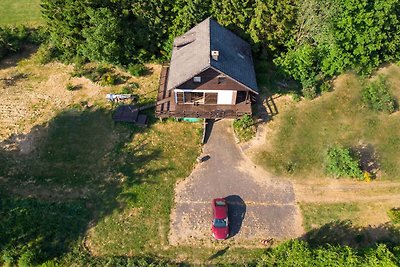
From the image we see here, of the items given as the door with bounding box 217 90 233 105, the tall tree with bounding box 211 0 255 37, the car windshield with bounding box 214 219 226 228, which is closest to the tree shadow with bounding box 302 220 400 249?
the car windshield with bounding box 214 219 226 228

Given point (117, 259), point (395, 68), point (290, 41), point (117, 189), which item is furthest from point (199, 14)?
point (117, 259)

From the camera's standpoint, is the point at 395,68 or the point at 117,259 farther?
the point at 395,68

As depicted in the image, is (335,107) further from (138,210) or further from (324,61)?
(138,210)

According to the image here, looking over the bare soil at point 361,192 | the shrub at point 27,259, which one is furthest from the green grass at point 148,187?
the bare soil at point 361,192

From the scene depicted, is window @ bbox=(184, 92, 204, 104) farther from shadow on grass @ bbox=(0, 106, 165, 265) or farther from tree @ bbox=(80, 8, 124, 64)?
tree @ bbox=(80, 8, 124, 64)

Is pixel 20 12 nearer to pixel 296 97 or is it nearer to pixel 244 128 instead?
pixel 244 128

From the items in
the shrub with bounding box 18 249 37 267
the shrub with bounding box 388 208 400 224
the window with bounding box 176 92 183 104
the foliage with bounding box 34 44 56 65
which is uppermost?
the foliage with bounding box 34 44 56 65
